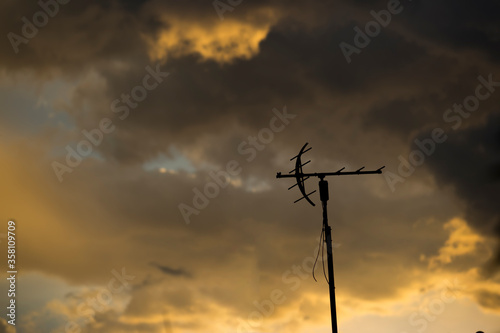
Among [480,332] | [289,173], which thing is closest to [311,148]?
[289,173]

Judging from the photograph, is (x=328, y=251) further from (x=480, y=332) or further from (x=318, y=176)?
(x=480, y=332)

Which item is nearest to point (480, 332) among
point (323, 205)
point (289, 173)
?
point (323, 205)

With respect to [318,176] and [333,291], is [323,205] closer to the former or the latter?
[318,176]

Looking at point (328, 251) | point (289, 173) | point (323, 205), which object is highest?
point (289, 173)

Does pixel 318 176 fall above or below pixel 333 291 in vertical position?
above

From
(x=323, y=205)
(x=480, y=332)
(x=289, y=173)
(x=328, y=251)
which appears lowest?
(x=480, y=332)

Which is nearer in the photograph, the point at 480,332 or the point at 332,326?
the point at 332,326

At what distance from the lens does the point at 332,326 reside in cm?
2256

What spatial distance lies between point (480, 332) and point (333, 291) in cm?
583

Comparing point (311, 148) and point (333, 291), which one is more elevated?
point (311, 148)

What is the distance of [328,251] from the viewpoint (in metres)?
23.6

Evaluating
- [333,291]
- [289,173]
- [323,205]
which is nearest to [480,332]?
[333,291]

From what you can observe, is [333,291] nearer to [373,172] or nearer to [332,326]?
[332,326]

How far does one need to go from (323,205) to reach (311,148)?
2.62m
